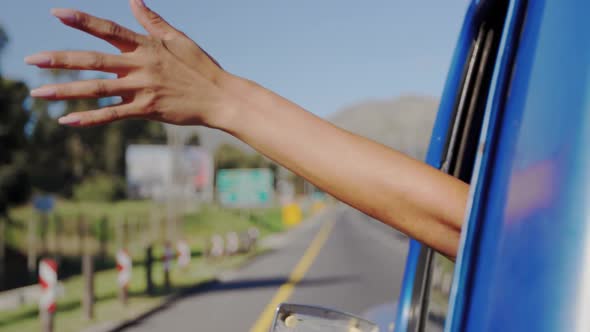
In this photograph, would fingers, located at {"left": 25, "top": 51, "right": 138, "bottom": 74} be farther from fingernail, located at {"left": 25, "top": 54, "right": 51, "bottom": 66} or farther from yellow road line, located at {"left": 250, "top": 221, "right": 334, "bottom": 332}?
yellow road line, located at {"left": 250, "top": 221, "right": 334, "bottom": 332}

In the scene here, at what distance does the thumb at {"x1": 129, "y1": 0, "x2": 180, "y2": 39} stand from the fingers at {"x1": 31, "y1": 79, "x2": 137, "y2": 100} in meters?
0.09

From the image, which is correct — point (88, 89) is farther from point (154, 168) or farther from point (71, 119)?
point (154, 168)

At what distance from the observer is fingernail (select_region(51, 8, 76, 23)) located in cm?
107

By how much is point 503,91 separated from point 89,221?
42479 millimetres

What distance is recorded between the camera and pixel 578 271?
88 centimetres

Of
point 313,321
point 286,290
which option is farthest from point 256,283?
point 313,321

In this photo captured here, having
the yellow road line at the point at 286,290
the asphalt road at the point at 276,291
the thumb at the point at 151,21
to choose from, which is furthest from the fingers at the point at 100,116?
the asphalt road at the point at 276,291

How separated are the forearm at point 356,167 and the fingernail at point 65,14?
272mm

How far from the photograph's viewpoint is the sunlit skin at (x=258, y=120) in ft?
3.76

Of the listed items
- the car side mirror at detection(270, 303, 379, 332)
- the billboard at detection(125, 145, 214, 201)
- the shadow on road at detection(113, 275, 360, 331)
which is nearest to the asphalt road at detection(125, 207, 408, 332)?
the shadow on road at detection(113, 275, 360, 331)

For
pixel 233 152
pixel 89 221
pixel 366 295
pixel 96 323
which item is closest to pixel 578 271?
pixel 96 323

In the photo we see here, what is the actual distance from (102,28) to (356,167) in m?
0.43

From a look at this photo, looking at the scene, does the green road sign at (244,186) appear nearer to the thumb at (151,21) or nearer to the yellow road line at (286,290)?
the yellow road line at (286,290)

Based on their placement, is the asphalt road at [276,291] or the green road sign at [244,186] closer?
the asphalt road at [276,291]
